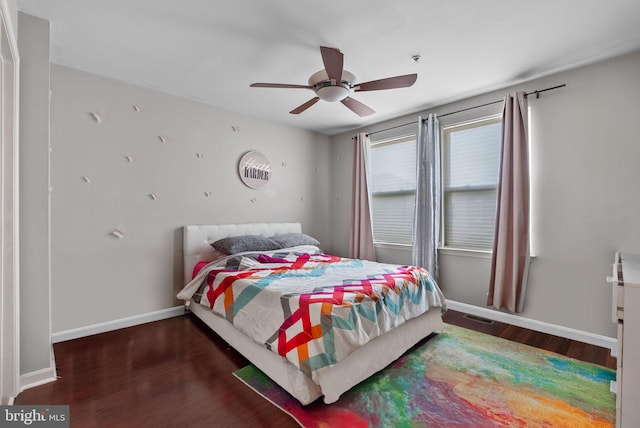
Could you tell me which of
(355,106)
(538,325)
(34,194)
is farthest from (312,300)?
(538,325)

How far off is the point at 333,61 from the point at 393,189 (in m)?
2.50

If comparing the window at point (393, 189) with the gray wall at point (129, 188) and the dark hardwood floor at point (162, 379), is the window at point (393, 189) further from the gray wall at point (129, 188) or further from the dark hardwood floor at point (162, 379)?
the gray wall at point (129, 188)

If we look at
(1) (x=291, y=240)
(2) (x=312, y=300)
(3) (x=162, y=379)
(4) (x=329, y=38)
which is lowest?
(3) (x=162, y=379)

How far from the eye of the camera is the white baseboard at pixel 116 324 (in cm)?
258

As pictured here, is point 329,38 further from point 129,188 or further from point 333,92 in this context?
point 129,188

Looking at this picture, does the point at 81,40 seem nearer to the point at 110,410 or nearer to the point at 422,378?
the point at 110,410

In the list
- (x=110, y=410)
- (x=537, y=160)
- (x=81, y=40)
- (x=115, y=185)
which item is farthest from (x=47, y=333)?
(x=537, y=160)

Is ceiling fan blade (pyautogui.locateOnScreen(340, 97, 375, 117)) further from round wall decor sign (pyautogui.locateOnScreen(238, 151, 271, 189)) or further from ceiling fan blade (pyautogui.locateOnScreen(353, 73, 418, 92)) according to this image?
round wall decor sign (pyautogui.locateOnScreen(238, 151, 271, 189))

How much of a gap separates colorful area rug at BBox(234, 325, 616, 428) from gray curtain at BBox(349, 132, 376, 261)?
6.54 ft

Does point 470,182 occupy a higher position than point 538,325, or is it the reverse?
point 470,182

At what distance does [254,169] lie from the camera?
397 centimetres

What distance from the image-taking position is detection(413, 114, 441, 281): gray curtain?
11.6 feet

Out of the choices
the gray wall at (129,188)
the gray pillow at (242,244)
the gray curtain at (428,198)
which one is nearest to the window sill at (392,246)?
the gray curtain at (428,198)

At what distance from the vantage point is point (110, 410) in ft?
5.52
